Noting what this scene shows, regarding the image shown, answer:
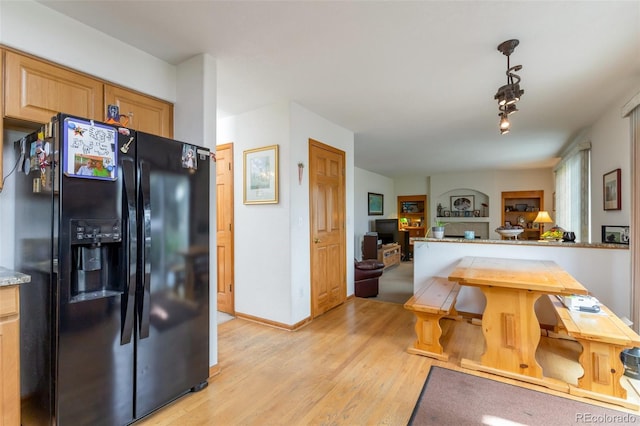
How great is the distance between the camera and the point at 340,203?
4.27 meters

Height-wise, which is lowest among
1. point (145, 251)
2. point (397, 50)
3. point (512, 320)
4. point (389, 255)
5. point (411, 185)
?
point (389, 255)

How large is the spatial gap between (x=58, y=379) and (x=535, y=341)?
3057 mm

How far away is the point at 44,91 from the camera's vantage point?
5.83ft

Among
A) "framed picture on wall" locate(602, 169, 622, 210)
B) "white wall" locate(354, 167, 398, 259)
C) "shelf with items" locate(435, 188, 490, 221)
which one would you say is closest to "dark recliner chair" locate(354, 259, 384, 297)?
"white wall" locate(354, 167, 398, 259)

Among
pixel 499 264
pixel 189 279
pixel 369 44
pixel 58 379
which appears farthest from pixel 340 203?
pixel 58 379

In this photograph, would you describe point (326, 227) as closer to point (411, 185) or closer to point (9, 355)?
point (9, 355)

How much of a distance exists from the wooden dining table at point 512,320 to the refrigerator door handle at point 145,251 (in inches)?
86.7

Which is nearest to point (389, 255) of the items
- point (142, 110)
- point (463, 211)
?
point (463, 211)

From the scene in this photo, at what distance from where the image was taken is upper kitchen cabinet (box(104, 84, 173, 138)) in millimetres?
2117

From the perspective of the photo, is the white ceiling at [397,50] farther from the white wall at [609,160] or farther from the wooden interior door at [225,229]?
the wooden interior door at [225,229]

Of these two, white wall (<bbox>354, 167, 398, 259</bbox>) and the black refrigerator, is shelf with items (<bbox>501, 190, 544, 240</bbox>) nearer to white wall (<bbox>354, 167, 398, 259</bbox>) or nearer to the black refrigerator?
white wall (<bbox>354, 167, 398, 259</bbox>)

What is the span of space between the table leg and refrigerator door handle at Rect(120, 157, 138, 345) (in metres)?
2.54

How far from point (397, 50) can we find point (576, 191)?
4.49m

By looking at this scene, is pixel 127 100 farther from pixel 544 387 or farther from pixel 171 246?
pixel 544 387
